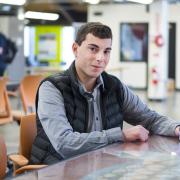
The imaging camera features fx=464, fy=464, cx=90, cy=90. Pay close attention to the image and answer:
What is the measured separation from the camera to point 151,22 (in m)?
12.2

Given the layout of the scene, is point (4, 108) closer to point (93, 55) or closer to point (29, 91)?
point (29, 91)

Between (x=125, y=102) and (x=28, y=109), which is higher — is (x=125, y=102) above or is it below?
above

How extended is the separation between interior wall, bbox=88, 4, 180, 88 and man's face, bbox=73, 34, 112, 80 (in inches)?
478

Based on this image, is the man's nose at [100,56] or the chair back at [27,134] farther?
the chair back at [27,134]

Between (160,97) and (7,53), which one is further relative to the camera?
(160,97)

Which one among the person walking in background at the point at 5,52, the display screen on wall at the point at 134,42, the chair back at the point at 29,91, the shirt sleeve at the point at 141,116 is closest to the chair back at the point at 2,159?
the shirt sleeve at the point at 141,116

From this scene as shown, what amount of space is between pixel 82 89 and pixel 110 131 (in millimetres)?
276

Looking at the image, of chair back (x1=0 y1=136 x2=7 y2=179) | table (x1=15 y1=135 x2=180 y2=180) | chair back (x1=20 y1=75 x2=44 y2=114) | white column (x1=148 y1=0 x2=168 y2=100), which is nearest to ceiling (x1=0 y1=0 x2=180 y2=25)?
white column (x1=148 y1=0 x2=168 y2=100)

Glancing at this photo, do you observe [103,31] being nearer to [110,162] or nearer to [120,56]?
[110,162]

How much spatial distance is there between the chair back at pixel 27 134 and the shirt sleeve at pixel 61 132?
0.31 m

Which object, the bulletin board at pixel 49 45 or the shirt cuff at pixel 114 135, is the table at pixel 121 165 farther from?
the bulletin board at pixel 49 45

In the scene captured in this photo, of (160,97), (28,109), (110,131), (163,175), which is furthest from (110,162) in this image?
(160,97)

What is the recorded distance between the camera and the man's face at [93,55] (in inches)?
93.1

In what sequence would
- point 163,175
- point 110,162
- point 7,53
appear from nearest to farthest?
point 163,175 < point 110,162 < point 7,53
